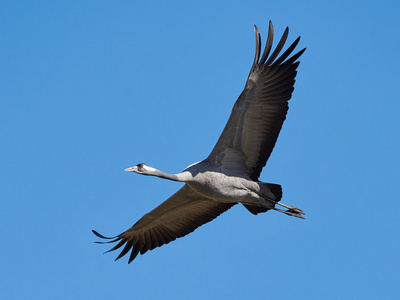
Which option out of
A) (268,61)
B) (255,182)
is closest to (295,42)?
(268,61)

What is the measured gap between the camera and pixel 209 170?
39.4ft

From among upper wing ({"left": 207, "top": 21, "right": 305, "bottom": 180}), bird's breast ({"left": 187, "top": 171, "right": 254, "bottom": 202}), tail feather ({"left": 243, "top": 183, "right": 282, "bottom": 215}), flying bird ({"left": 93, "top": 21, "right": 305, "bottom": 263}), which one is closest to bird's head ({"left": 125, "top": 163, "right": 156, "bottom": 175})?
flying bird ({"left": 93, "top": 21, "right": 305, "bottom": 263})

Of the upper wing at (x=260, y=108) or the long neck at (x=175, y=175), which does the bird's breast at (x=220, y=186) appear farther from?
the upper wing at (x=260, y=108)

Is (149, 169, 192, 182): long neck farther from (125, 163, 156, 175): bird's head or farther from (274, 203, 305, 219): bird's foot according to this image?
(274, 203, 305, 219): bird's foot

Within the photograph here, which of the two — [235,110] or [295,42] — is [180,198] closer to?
[235,110]

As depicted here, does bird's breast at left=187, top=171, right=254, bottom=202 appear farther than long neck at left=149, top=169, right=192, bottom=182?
Yes

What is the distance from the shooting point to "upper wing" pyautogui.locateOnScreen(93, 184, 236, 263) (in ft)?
43.2

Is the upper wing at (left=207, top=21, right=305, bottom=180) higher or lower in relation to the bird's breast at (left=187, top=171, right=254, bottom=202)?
higher

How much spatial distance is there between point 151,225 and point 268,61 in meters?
4.25

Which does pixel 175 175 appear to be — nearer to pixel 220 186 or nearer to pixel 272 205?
pixel 220 186

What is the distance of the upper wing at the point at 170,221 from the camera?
43.2 ft

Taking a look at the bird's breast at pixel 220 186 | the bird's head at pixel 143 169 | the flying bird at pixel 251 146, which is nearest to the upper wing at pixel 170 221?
the flying bird at pixel 251 146

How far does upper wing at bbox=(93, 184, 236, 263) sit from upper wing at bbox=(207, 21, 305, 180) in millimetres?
1316

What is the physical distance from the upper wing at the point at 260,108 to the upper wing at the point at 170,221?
1.32 metres
